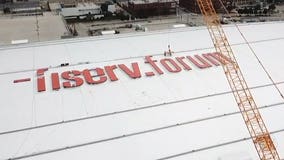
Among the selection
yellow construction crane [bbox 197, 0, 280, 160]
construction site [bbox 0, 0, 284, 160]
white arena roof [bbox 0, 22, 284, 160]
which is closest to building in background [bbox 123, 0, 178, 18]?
construction site [bbox 0, 0, 284, 160]

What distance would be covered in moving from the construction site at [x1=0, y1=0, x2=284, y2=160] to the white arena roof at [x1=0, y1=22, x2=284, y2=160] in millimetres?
53

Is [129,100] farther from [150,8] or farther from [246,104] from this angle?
[150,8]

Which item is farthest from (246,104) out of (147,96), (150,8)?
(150,8)

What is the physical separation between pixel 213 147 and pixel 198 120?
2050 millimetres

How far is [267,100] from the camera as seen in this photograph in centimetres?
1952

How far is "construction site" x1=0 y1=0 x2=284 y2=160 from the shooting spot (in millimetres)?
15875

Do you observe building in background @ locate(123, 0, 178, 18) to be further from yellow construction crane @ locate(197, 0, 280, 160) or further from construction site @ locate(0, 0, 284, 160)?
yellow construction crane @ locate(197, 0, 280, 160)

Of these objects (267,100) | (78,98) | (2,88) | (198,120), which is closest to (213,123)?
(198,120)

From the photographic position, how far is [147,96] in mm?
19469

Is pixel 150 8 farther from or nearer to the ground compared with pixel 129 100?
farther from the ground

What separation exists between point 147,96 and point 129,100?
111cm

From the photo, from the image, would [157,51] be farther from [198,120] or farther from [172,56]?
[198,120]

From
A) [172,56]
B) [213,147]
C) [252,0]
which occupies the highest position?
[252,0]

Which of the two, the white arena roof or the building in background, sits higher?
the building in background
